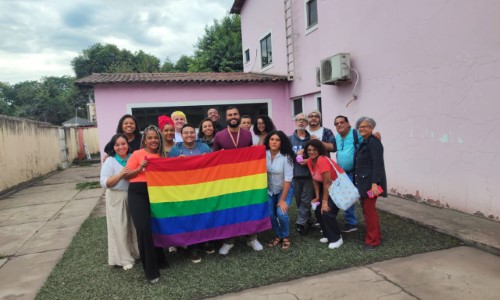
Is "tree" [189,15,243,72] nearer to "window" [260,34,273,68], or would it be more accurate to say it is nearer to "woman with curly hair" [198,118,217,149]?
"window" [260,34,273,68]

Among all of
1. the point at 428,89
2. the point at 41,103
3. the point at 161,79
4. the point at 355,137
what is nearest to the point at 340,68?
the point at 428,89

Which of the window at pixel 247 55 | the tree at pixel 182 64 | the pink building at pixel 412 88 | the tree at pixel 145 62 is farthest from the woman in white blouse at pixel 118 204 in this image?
the tree at pixel 145 62

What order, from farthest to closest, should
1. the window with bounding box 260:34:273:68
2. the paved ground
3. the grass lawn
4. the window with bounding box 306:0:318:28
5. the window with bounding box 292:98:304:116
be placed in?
1. the window with bounding box 260:34:273:68
2. the window with bounding box 292:98:304:116
3. the window with bounding box 306:0:318:28
4. the grass lawn
5. the paved ground

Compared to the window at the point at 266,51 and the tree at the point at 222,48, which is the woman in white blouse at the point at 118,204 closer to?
the window at the point at 266,51

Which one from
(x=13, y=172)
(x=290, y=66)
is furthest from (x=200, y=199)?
(x=13, y=172)

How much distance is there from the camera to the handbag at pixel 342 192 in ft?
12.5

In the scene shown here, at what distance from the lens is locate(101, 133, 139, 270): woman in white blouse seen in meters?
3.56

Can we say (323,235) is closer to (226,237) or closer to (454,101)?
(226,237)

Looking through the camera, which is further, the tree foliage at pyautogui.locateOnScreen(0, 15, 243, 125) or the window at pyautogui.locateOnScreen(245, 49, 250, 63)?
the tree foliage at pyautogui.locateOnScreen(0, 15, 243, 125)

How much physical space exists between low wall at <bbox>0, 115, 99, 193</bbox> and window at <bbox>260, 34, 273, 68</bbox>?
A: 360 inches

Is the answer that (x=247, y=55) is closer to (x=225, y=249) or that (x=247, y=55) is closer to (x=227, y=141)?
(x=227, y=141)

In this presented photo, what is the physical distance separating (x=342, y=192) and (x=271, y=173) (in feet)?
2.84

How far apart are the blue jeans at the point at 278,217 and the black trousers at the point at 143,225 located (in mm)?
1435

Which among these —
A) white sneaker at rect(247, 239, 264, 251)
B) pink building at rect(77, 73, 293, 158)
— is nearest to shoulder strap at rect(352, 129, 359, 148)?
white sneaker at rect(247, 239, 264, 251)
